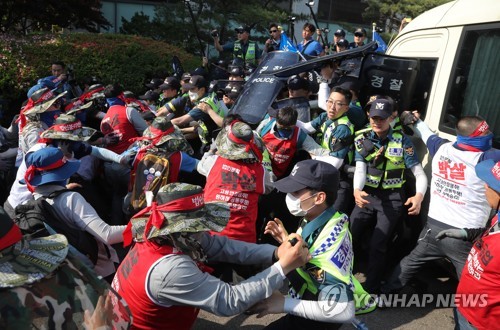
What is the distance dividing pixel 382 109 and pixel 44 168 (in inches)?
107

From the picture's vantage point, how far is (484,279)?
2.38 m

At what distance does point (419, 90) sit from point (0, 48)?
8.08m

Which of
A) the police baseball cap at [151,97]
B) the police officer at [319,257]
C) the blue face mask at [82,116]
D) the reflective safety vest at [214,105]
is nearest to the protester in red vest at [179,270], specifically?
the police officer at [319,257]

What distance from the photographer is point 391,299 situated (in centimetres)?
386

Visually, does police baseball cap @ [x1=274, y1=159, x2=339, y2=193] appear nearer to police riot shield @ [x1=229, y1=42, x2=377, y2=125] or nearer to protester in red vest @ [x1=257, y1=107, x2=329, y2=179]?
protester in red vest @ [x1=257, y1=107, x2=329, y2=179]

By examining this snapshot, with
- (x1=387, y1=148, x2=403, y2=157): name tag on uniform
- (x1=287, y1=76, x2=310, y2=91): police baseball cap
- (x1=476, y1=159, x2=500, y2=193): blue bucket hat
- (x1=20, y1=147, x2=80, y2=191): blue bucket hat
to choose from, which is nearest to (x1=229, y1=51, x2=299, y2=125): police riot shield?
(x1=287, y1=76, x2=310, y2=91): police baseball cap

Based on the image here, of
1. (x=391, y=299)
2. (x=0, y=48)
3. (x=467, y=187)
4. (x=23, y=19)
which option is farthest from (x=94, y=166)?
(x=23, y=19)

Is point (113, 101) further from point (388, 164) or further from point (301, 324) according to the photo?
point (301, 324)

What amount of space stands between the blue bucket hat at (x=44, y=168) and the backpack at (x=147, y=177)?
2.76ft

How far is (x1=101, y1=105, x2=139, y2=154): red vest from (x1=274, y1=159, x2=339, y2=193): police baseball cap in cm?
301

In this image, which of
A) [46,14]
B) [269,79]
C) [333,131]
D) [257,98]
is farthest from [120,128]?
[46,14]

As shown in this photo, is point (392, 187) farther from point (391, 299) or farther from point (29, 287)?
point (29, 287)

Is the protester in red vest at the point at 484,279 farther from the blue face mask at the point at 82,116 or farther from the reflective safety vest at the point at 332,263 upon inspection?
the blue face mask at the point at 82,116

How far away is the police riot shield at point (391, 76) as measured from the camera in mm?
4438
